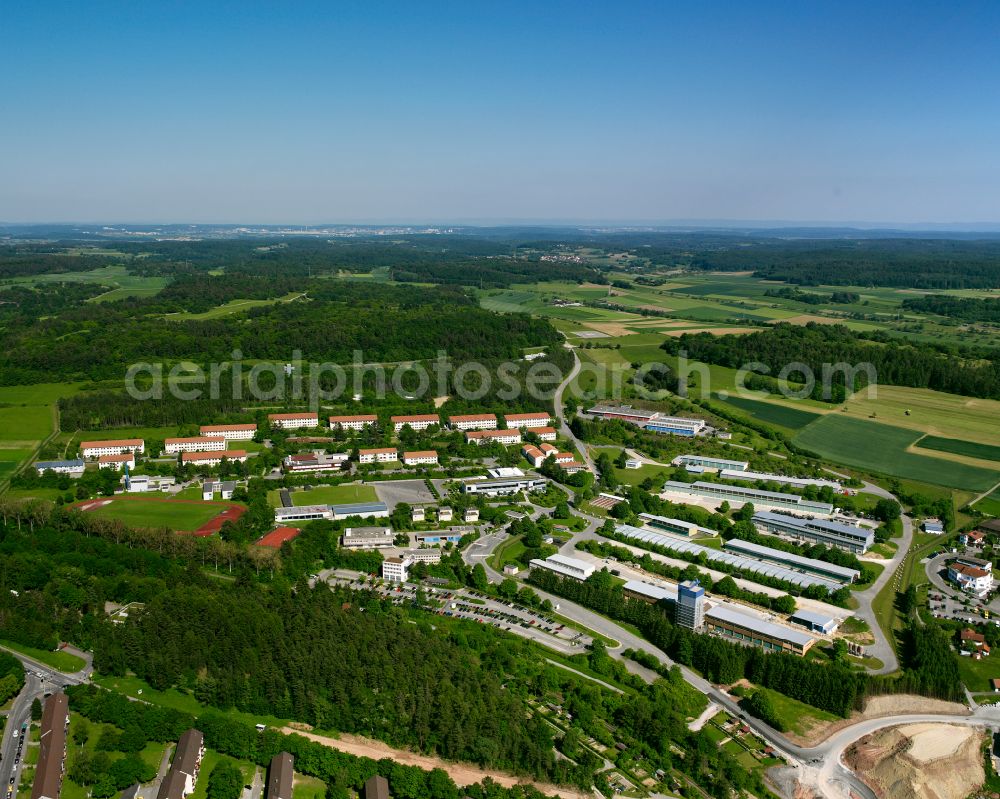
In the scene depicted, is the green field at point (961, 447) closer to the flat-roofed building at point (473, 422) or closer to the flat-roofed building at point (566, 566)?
the flat-roofed building at point (473, 422)

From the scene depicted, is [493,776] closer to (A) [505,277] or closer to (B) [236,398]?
(B) [236,398]

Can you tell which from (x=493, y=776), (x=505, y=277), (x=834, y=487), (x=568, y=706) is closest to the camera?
(x=493, y=776)

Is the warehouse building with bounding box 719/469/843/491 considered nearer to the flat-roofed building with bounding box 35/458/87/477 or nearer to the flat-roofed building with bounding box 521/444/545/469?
the flat-roofed building with bounding box 521/444/545/469

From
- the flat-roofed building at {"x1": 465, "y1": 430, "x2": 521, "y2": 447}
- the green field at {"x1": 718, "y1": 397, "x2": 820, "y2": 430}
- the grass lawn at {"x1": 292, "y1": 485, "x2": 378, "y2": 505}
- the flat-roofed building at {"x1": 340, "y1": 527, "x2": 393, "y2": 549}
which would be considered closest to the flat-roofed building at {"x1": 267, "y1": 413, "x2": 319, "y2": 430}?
the grass lawn at {"x1": 292, "y1": 485, "x2": 378, "y2": 505}

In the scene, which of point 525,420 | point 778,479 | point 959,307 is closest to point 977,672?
point 778,479

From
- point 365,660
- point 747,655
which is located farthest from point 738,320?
point 365,660

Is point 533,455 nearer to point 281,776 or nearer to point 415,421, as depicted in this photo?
point 415,421
